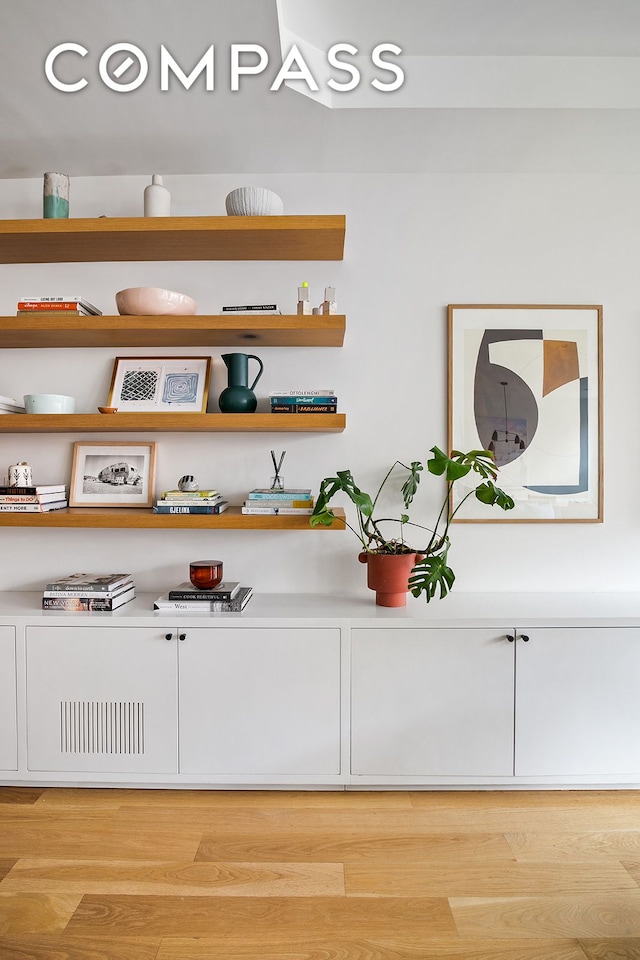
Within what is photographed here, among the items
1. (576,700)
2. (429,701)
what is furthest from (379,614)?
(576,700)

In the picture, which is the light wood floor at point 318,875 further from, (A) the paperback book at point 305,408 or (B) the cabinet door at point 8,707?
(A) the paperback book at point 305,408

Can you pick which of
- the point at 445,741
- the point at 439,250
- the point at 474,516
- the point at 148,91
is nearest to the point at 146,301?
the point at 148,91

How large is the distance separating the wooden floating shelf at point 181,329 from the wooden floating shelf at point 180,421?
0.33 metres

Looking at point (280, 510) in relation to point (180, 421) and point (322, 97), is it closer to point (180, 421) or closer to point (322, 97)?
point (180, 421)

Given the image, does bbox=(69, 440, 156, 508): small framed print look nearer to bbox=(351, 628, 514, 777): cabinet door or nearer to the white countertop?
the white countertop

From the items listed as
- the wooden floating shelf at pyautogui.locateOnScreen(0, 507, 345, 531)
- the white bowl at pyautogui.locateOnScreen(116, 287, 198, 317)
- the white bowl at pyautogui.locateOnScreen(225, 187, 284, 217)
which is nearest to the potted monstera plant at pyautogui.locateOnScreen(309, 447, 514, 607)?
Result: the wooden floating shelf at pyautogui.locateOnScreen(0, 507, 345, 531)

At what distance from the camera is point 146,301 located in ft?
7.42

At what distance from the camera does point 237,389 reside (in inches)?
91.9

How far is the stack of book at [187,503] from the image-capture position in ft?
7.52

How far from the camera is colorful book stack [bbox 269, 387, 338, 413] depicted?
89.4 inches

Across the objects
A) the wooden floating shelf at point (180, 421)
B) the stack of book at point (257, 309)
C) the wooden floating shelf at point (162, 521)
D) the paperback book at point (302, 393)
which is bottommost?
the wooden floating shelf at point (162, 521)

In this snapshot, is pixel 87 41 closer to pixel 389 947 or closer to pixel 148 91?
pixel 148 91

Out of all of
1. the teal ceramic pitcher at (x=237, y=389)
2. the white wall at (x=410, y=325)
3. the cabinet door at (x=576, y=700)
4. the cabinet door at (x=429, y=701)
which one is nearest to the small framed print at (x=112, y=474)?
the white wall at (x=410, y=325)

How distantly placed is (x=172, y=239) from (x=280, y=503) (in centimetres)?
112
